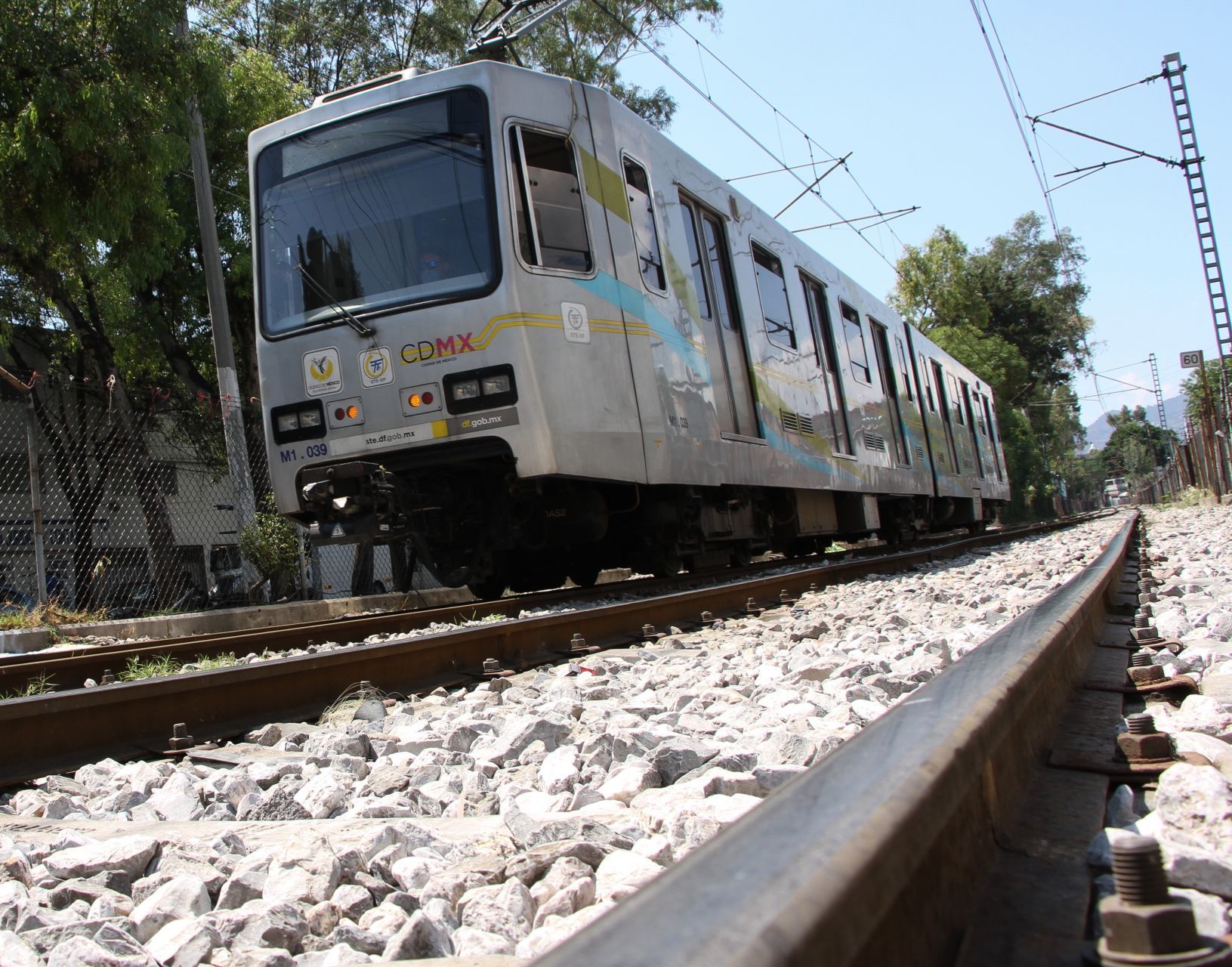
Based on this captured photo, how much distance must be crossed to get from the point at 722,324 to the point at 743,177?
1159 centimetres

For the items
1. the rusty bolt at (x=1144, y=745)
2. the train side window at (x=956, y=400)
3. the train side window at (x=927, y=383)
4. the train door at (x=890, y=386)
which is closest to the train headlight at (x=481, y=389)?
the rusty bolt at (x=1144, y=745)

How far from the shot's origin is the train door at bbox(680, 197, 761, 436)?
858 centimetres

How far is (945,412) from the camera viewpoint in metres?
18.5

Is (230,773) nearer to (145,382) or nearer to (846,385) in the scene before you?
(846,385)

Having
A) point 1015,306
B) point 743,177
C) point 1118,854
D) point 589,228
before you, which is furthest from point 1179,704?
point 1015,306

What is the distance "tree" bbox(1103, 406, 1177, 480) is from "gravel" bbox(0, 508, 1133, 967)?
328ft

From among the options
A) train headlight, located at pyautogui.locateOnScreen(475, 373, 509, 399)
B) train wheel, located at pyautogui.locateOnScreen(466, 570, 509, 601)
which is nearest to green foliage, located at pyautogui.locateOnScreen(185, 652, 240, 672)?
train headlight, located at pyautogui.locateOnScreen(475, 373, 509, 399)

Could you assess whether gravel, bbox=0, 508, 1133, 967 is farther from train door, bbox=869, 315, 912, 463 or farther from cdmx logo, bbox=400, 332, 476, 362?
train door, bbox=869, 315, 912, 463

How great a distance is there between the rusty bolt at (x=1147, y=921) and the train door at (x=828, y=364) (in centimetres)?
1025

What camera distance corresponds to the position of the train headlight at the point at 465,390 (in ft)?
22.1

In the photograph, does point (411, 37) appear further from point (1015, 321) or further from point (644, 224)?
point (1015, 321)

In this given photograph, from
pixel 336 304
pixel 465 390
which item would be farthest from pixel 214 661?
pixel 336 304

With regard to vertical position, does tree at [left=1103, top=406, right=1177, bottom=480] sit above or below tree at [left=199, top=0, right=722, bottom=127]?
below

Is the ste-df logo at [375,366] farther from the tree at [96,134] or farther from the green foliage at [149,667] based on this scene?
the tree at [96,134]
